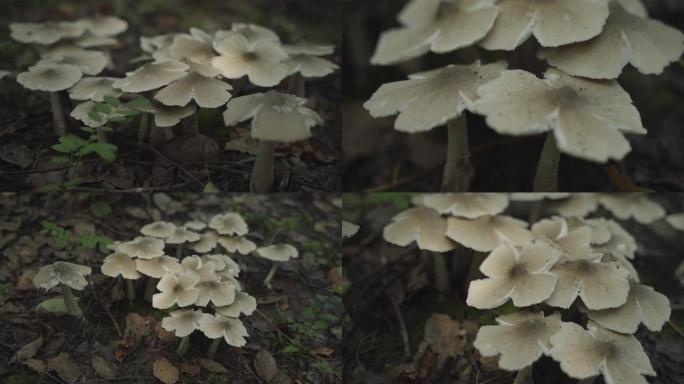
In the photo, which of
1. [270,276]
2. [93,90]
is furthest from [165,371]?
[93,90]

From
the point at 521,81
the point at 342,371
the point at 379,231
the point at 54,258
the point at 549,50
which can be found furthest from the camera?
the point at 379,231

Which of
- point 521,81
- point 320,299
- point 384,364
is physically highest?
point 521,81

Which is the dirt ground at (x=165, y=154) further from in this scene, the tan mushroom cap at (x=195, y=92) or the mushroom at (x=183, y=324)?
the mushroom at (x=183, y=324)

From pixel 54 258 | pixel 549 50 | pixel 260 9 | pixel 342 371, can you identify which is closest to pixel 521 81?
pixel 549 50

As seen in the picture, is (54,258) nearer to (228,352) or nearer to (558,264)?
(228,352)

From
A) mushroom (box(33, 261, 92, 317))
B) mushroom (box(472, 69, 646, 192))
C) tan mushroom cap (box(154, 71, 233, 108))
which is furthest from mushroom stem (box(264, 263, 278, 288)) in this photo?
mushroom (box(472, 69, 646, 192))

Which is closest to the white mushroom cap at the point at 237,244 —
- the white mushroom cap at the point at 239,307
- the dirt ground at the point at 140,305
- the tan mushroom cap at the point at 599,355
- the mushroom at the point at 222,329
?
the dirt ground at the point at 140,305
